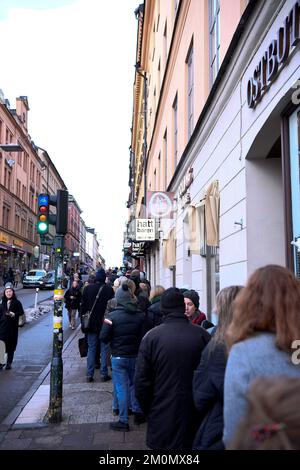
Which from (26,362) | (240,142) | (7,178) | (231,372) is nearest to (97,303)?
(26,362)

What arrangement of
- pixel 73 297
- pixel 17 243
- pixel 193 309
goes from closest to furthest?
pixel 193 309
pixel 73 297
pixel 17 243

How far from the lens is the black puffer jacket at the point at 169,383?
133 inches

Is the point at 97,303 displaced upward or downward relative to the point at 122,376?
upward

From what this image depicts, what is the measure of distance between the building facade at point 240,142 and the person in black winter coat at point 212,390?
2.32 m

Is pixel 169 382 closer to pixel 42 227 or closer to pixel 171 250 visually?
pixel 42 227

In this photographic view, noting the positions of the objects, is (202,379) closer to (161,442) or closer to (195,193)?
(161,442)

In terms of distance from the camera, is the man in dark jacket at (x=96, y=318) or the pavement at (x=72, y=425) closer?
the pavement at (x=72, y=425)

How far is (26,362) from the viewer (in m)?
10.2

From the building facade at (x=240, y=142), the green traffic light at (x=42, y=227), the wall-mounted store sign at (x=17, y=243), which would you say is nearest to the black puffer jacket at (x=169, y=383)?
the building facade at (x=240, y=142)

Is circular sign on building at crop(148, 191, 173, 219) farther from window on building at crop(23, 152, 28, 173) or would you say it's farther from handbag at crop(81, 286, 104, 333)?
window on building at crop(23, 152, 28, 173)

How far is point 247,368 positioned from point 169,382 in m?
1.53

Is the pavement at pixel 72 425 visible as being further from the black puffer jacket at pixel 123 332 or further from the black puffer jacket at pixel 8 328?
the black puffer jacket at pixel 8 328

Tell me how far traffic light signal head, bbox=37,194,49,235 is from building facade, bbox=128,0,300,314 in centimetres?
277

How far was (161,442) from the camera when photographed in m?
3.36
